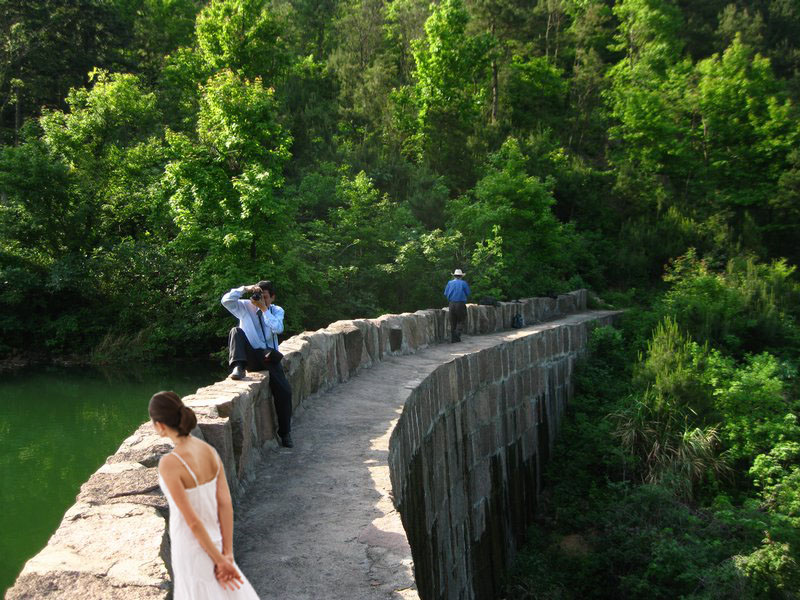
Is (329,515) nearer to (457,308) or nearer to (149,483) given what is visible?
(149,483)

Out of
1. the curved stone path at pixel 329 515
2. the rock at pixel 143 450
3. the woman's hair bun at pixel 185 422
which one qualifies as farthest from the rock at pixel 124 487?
the woman's hair bun at pixel 185 422

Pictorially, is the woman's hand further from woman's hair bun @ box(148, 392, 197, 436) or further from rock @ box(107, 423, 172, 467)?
rock @ box(107, 423, 172, 467)

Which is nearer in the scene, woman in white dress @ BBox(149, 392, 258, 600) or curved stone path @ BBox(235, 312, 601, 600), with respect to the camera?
woman in white dress @ BBox(149, 392, 258, 600)

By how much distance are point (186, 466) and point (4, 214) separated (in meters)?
23.2

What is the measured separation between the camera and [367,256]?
21984mm

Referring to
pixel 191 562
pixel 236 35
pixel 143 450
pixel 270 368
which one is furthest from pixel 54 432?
pixel 236 35

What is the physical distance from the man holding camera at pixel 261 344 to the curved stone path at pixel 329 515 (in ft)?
1.21

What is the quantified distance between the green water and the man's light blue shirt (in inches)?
217

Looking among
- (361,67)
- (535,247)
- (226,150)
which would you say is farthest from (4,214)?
(361,67)

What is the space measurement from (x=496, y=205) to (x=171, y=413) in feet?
68.6

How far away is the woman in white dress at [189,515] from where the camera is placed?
3.29 metres

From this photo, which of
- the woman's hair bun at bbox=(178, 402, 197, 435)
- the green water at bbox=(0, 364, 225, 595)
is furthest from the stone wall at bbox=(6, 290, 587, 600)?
the green water at bbox=(0, 364, 225, 595)

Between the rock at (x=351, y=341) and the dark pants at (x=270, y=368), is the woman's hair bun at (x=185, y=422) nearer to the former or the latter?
the dark pants at (x=270, y=368)

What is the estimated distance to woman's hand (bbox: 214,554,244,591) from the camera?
3352mm
